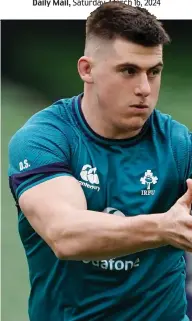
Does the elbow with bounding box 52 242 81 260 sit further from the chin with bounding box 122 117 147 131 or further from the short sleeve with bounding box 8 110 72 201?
the chin with bounding box 122 117 147 131

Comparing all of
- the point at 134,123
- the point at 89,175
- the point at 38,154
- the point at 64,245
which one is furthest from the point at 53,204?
the point at 134,123

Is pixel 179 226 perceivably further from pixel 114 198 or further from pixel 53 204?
pixel 114 198

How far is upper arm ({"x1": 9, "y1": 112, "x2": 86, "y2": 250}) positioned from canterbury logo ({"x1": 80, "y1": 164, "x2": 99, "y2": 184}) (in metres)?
0.08

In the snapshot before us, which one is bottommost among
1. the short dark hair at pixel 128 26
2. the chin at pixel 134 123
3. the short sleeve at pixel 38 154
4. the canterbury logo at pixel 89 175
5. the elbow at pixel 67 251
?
the elbow at pixel 67 251

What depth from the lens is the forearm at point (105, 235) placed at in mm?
2842

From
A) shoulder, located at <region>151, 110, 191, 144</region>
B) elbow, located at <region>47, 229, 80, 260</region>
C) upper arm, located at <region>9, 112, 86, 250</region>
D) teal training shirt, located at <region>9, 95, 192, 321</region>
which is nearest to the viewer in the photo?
elbow, located at <region>47, 229, 80, 260</region>

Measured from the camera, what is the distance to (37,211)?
321cm

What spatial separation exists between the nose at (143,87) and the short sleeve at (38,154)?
334mm

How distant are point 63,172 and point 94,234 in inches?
16.9

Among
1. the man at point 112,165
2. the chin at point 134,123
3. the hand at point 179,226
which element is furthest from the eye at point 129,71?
the hand at point 179,226

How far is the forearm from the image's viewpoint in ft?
9.32

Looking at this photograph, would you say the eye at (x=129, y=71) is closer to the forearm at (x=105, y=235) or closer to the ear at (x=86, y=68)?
the ear at (x=86, y=68)

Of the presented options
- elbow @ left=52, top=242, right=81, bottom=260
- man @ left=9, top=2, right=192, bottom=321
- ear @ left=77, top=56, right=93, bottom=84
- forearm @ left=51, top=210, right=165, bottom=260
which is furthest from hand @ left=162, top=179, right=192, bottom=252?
ear @ left=77, top=56, right=93, bottom=84

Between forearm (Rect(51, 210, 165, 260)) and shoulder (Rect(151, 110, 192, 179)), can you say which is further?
shoulder (Rect(151, 110, 192, 179))
